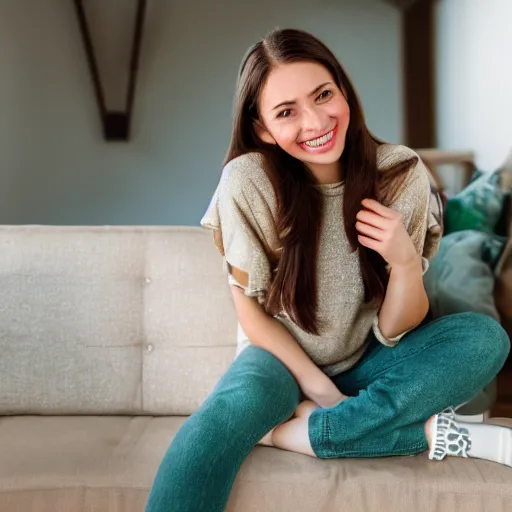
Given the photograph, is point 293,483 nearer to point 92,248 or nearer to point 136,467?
point 136,467

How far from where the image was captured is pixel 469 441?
105cm

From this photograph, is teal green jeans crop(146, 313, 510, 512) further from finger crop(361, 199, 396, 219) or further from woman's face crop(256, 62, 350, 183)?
woman's face crop(256, 62, 350, 183)

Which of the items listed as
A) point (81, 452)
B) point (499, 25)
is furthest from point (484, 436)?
point (499, 25)

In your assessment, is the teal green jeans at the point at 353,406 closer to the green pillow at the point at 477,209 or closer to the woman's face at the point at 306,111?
the woman's face at the point at 306,111

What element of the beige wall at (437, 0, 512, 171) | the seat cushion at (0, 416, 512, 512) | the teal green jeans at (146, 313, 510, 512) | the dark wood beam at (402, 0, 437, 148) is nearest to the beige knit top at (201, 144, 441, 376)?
the teal green jeans at (146, 313, 510, 512)

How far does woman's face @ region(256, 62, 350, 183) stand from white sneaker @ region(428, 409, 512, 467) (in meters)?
0.46

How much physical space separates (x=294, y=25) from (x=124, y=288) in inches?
59.1

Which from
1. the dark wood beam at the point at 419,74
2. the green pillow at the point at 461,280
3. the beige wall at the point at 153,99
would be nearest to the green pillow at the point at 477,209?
the green pillow at the point at 461,280

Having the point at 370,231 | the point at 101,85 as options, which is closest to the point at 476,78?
the point at 370,231

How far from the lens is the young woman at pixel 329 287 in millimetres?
1051

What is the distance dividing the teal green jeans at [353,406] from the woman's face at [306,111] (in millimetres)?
353

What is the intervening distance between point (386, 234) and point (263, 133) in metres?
0.29

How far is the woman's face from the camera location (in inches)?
43.4

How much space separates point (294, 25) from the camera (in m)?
2.52
